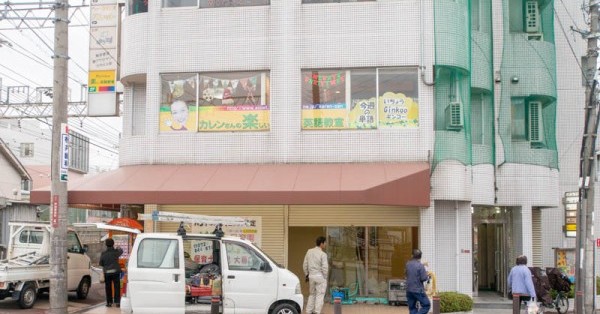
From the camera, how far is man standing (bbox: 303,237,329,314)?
14852 mm

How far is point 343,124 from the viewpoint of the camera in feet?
56.4

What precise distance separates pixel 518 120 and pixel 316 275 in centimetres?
833

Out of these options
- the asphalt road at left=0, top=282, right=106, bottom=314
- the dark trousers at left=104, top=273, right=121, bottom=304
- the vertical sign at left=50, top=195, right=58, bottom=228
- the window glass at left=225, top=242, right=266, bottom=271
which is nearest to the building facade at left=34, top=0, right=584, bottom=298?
the vertical sign at left=50, top=195, right=58, bottom=228

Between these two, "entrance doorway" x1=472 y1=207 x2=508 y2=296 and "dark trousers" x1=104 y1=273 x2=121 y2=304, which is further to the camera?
"entrance doorway" x1=472 y1=207 x2=508 y2=296

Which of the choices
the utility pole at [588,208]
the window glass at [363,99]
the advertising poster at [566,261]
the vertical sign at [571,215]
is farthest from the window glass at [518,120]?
the window glass at [363,99]

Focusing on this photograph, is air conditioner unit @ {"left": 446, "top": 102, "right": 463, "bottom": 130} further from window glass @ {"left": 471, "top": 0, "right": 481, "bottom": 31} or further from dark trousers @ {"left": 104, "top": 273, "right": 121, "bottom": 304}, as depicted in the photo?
dark trousers @ {"left": 104, "top": 273, "right": 121, "bottom": 304}

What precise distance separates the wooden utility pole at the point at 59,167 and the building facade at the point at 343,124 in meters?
1.08

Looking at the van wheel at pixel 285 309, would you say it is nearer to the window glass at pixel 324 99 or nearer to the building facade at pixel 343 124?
the building facade at pixel 343 124

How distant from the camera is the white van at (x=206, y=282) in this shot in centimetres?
1319

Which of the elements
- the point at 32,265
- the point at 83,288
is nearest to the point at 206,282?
the point at 32,265

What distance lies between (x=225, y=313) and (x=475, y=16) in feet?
36.0

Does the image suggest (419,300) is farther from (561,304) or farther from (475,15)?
(475,15)

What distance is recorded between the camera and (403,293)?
55.9 ft

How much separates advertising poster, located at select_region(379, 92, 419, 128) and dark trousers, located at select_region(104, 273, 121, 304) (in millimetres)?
7616
